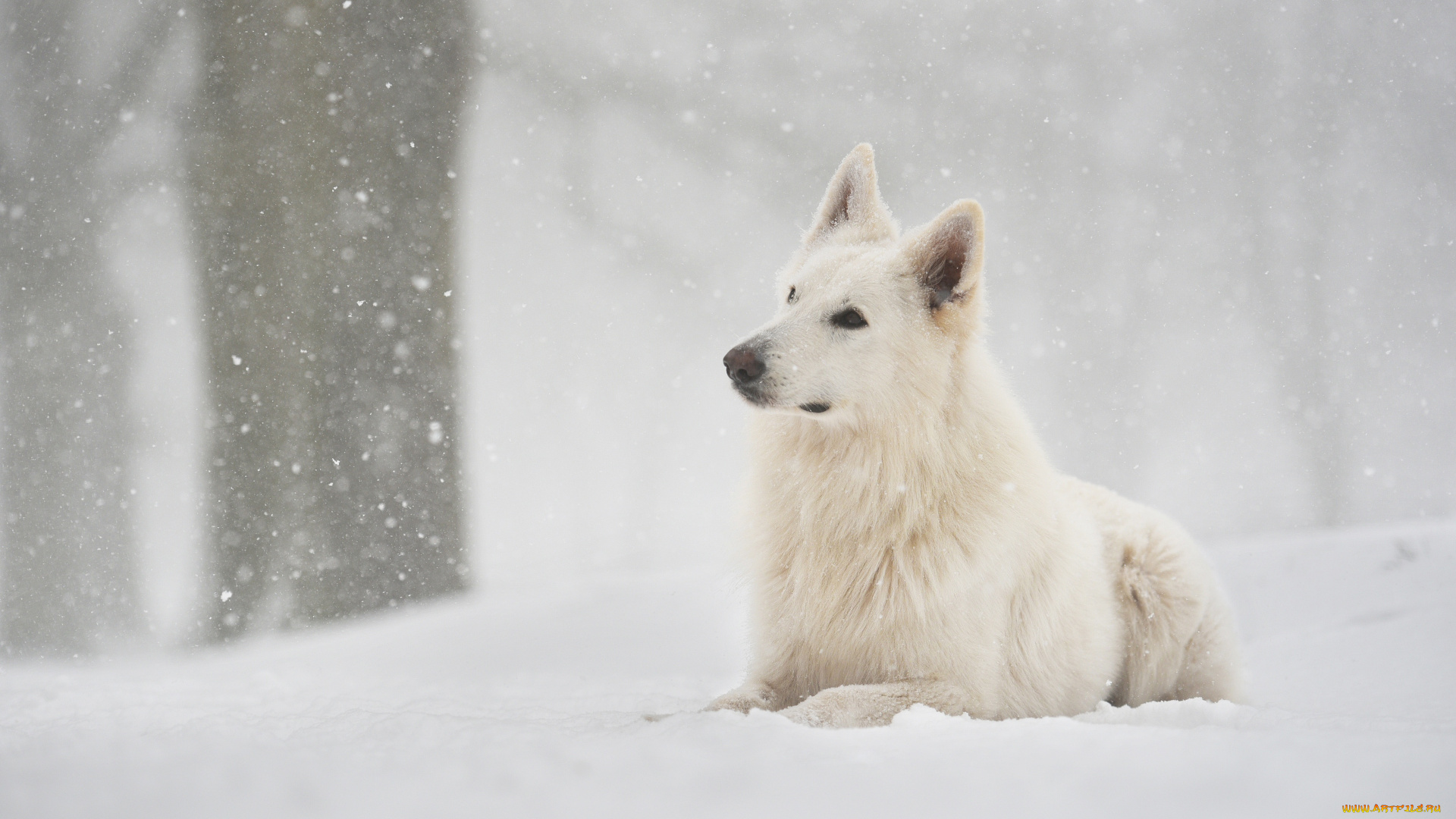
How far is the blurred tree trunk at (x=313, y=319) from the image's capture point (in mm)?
4242

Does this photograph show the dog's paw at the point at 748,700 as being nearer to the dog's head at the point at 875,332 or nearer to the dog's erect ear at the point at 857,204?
the dog's head at the point at 875,332

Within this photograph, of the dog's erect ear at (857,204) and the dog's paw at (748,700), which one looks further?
the dog's erect ear at (857,204)

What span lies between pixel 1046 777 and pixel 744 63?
263 inches

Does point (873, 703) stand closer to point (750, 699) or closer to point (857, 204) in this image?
point (750, 699)

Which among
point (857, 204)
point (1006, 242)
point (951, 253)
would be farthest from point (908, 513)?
point (1006, 242)

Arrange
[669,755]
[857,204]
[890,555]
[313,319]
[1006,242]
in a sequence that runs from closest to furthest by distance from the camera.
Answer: [669,755], [890,555], [857,204], [313,319], [1006,242]

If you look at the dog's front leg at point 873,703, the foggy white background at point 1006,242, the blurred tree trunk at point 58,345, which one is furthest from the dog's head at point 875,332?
the blurred tree trunk at point 58,345

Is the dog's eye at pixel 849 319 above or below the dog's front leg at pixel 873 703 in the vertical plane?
above

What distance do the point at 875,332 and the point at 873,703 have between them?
108cm

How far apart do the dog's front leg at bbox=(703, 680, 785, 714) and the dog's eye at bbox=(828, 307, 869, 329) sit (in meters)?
1.14

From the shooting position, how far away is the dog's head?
7.99ft

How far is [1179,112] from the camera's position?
779 cm

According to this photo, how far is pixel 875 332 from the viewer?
2.54 meters

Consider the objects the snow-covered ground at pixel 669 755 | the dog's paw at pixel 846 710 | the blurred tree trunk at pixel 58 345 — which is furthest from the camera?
the blurred tree trunk at pixel 58 345
